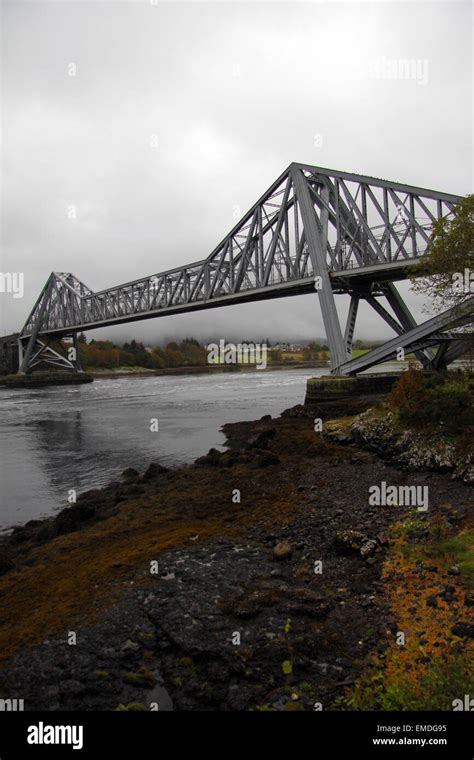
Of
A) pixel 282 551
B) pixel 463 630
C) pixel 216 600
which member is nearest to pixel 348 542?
pixel 282 551

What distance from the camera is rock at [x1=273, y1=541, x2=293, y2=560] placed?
7672 millimetres

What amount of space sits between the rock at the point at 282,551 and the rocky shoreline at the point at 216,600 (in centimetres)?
3

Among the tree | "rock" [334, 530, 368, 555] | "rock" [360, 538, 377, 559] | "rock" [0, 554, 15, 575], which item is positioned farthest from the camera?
the tree

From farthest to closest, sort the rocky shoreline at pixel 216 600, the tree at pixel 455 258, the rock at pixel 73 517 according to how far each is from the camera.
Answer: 1. the tree at pixel 455 258
2. the rock at pixel 73 517
3. the rocky shoreline at pixel 216 600

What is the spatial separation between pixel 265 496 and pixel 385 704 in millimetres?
7600

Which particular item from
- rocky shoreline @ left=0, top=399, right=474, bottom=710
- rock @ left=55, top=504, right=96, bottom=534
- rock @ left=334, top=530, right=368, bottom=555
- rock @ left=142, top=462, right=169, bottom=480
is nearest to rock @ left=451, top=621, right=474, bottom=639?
rocky shoreline @ left=0, top=399, right=474, bottom=710

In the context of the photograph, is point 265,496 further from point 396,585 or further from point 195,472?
point 396,585

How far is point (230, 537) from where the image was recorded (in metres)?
8.89

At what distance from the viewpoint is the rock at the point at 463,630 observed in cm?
495

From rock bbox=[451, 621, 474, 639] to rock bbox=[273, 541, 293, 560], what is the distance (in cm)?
304

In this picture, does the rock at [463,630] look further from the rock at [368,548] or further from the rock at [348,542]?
the rock at [348,542]

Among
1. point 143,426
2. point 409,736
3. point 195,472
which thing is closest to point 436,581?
point 409,736

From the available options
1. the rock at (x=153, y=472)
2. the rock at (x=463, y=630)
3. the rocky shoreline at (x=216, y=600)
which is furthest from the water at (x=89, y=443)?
the rock at (x=463, y=630)
